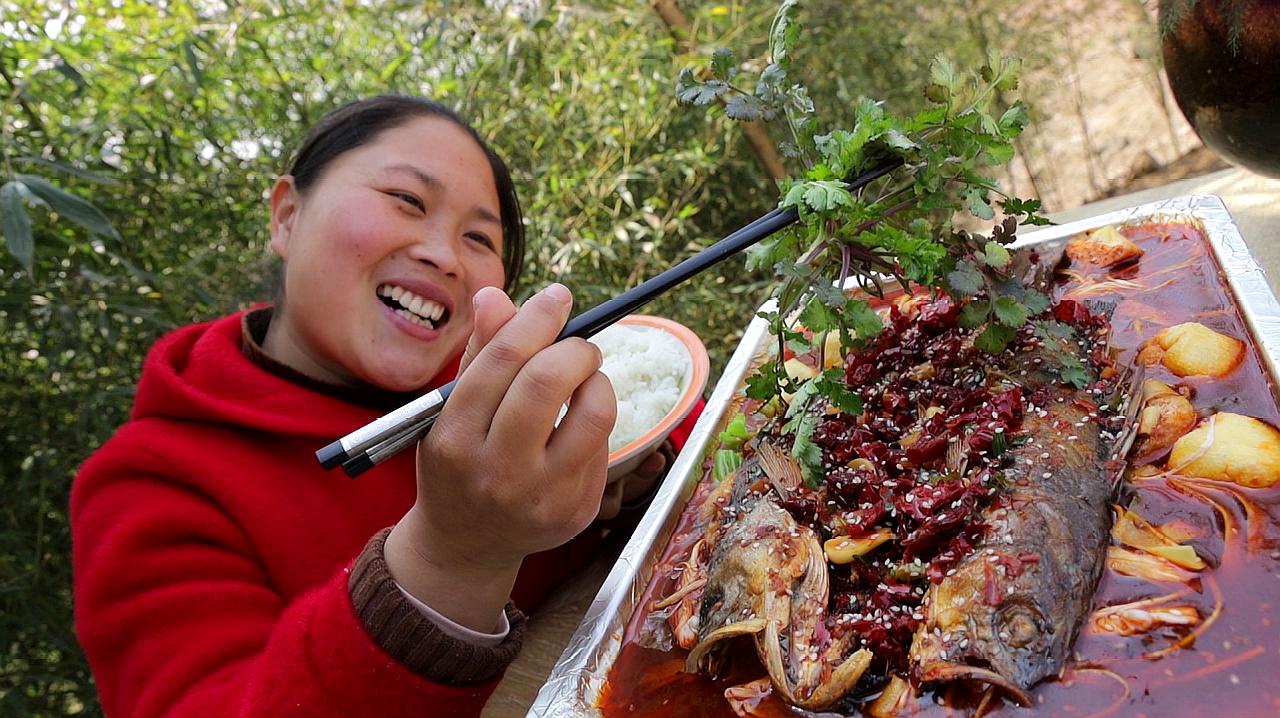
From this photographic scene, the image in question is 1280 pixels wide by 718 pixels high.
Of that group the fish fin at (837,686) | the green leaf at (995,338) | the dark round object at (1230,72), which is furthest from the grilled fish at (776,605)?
the dark round object at (1230,72)

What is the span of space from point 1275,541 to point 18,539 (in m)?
3.25

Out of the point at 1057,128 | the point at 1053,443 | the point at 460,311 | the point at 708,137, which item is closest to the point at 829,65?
the point at 708,137

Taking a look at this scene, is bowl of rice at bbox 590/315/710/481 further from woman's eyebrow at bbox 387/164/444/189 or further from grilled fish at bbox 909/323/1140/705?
grilled fish at bbox 909/323/1140/705

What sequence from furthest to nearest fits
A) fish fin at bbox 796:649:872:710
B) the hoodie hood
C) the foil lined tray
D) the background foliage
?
the background foliage
the hoodie hood
the foil lined tray
fish fin at bbox 796:649:872:710

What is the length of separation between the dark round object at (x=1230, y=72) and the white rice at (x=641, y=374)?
4.18 feet

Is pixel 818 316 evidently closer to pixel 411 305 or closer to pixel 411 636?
pixel 411 636

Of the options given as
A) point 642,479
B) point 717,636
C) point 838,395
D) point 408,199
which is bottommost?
point 642,479

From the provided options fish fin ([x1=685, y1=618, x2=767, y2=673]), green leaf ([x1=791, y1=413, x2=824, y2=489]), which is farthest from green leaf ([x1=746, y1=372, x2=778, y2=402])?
fish fin ([x1=685, y1=618, x2=767, y2=673])

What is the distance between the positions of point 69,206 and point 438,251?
98 cm

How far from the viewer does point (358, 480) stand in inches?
77.1

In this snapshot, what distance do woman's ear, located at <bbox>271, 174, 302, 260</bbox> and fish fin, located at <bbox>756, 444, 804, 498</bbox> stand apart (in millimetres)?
1351

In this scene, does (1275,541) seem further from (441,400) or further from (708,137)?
(708,137)

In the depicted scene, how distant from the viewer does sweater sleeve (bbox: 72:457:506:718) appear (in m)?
1.29

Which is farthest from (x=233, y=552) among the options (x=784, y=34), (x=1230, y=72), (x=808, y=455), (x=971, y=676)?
(x=1230, y=72)
